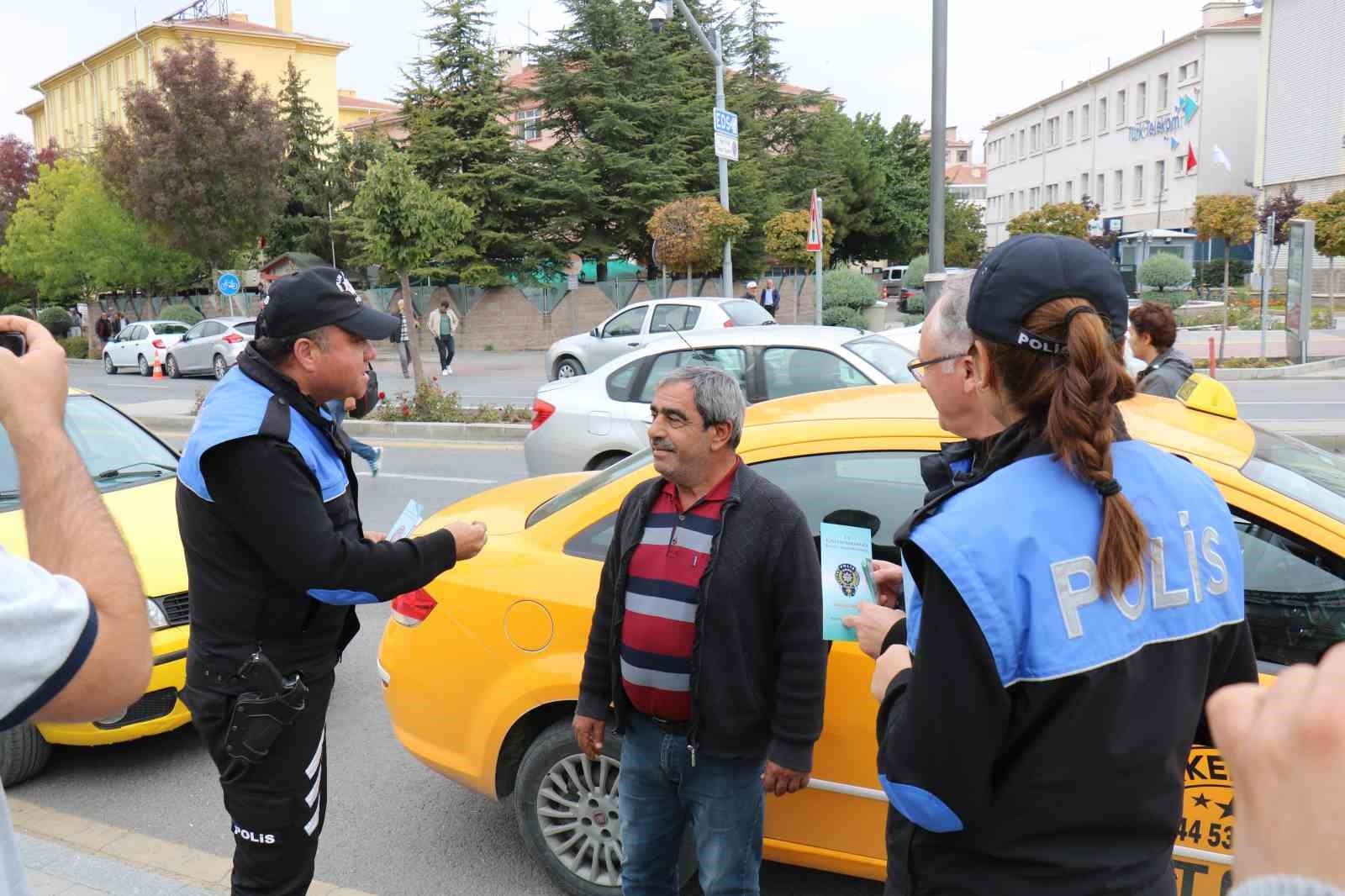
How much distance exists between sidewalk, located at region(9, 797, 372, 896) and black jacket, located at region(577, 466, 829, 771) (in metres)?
1.77

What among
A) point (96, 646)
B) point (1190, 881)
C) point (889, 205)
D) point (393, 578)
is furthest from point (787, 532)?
point (889, 205)

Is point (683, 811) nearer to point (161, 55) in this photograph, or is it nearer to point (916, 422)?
point (916, 422)

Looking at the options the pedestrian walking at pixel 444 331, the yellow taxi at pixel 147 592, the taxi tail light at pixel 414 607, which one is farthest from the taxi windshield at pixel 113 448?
the pedestrian walking at pixel 444 331

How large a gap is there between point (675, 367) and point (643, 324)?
11.5 meters

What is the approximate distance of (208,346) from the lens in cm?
2717

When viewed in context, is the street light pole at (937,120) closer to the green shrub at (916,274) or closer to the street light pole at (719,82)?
the street light pole at (719,82)

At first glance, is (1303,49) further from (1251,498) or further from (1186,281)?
(1251,498)

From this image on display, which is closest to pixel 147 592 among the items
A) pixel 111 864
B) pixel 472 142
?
pixel 111 864

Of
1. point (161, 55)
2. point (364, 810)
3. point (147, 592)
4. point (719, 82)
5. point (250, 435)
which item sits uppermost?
point (161, 55)

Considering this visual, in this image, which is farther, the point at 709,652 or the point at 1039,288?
the point at 709,652

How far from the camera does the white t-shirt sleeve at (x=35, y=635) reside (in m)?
1.27

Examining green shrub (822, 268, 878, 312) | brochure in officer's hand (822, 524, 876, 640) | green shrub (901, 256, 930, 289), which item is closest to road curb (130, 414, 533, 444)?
brochure in officer's hand (822, 524, 876, 640)

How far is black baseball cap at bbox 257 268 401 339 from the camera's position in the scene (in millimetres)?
2766

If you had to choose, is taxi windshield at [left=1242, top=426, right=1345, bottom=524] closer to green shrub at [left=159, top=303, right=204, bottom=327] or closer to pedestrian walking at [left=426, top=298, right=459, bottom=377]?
pedestrian walking at [left=426, top=298, right=459, bottom=377]
